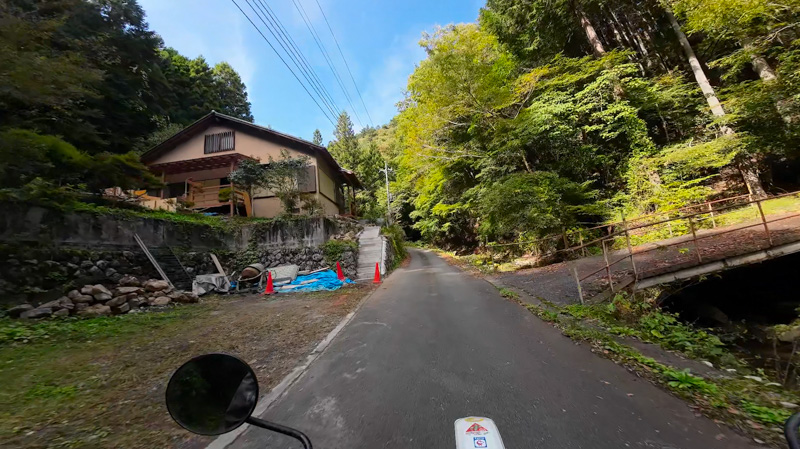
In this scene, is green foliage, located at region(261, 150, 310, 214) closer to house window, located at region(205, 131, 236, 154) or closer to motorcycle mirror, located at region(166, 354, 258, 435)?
house window, located at region(205, 131, 236, 154)

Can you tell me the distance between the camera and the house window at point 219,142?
60.0ft

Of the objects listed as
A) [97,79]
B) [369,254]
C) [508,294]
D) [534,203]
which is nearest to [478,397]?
[508,294]

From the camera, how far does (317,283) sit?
1162 centimetres

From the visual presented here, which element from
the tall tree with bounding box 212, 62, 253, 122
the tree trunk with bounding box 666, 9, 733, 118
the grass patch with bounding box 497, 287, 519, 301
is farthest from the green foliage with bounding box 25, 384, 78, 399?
the tall tree with bounding box 212, 62, 253, 122

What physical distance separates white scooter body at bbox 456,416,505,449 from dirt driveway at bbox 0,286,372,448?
253 cm

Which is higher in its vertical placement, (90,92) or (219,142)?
(219,142)

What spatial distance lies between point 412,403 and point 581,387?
188cm

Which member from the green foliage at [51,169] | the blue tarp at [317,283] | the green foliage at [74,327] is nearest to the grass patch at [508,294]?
the blue tarp at [317,283]

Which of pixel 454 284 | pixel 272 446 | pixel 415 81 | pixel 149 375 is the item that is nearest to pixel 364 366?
pixel 272 446

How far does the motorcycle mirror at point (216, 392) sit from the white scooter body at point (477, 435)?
101 centimetres

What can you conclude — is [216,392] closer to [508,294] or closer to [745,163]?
[508,294]

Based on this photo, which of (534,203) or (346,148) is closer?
(534,203)

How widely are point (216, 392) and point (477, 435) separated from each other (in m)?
1.28

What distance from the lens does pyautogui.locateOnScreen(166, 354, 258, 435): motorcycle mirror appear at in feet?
4.63
